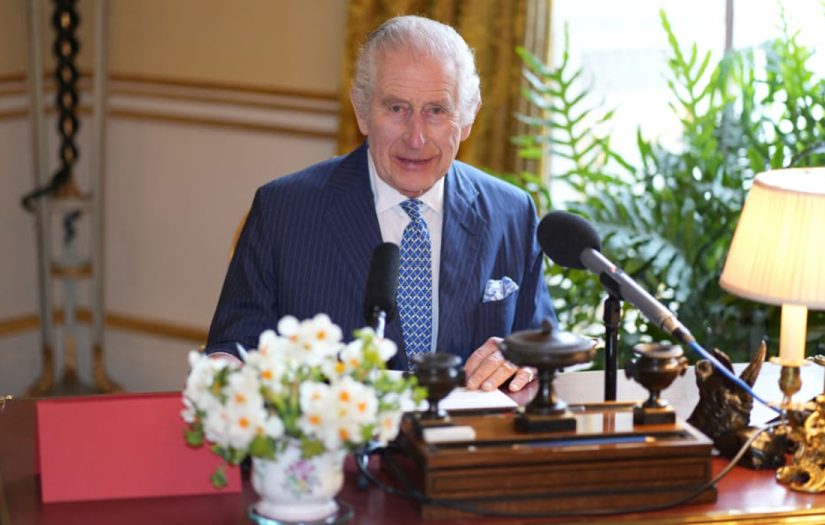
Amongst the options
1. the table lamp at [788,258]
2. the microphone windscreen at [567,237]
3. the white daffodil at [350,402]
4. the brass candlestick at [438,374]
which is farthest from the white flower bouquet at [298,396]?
the table lamp at [788,258]

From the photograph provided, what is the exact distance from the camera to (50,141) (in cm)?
541

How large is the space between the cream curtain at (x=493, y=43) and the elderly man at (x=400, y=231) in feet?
5.16

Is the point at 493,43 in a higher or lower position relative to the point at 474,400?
higher

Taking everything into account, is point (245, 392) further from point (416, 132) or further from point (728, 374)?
point (416, 132)

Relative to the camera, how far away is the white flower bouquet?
175 centimetres

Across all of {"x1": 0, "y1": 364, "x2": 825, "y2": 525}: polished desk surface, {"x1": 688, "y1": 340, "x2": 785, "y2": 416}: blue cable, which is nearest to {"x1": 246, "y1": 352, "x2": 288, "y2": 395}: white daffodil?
{"x1": 0, "y1": 364, "x2": 825, "y2": 525}: polished desk surface

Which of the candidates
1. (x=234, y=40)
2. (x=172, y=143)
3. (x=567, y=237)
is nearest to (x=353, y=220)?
(x=567, y=237)

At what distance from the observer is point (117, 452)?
6.55 feet

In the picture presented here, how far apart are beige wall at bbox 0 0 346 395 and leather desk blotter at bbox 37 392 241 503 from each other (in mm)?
3067

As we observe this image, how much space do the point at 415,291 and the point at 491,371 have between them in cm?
33

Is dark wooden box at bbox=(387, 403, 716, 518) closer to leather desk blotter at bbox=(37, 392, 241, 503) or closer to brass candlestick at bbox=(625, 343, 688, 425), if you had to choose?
brass candlestick at bbox=(625, 343, 688, 425)

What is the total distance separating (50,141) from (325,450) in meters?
3.91

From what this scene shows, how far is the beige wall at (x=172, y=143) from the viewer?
504cm

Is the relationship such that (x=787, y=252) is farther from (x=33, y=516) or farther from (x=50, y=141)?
(x=50, y=141)
